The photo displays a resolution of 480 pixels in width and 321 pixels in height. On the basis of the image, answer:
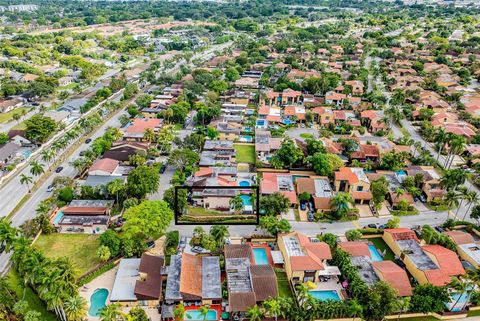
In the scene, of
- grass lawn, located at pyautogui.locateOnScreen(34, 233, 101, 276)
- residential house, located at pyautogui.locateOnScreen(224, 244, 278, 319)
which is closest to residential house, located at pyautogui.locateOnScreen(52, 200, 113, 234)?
grass lawn, located at pyautogui.locateOnScreen(34, 233, 101, 276)

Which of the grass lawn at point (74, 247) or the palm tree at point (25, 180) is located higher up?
the palm tree at point (25, 180)

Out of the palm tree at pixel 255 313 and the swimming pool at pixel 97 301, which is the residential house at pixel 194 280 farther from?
the swimming pool at pixel 97 301

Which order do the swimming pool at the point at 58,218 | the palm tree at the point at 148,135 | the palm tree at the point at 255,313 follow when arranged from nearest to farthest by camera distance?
the palm tree at the point at 255,313, the swimming pool at the point at 58,218, the palm tree at the point at 148,135

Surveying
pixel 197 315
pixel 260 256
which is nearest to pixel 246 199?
pixel 260 256

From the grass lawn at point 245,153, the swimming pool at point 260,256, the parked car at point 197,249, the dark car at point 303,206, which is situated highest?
the parked car at point 197,249

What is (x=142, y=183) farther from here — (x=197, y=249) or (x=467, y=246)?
(x=467, y=246)

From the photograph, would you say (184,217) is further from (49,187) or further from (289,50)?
(289,50)

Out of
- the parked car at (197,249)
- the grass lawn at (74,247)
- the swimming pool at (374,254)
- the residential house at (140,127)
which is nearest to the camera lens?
the grass lawn at (74,247)

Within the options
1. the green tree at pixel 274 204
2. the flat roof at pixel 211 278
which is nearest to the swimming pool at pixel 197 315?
the flat roof at pixel 211 278

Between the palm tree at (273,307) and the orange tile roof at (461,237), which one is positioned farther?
the orange tile roof at (461,237)
